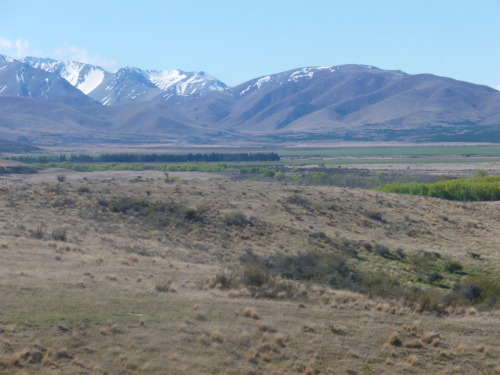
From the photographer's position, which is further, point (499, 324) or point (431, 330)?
point (499, 324)

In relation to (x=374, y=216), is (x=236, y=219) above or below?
above

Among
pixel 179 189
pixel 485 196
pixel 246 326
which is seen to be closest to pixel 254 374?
pixel 246 326

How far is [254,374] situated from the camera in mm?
12453

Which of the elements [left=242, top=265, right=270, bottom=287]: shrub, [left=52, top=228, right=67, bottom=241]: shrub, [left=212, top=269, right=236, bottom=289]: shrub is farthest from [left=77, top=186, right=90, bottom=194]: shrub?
[left=242, top=265, right=270, bottom=287]: shrub

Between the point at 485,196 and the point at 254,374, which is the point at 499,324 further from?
the point at 485,196

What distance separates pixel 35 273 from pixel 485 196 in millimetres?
62380

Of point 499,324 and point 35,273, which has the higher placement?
point 35,273

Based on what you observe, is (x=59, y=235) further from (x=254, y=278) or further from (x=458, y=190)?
(x=458, y=190)

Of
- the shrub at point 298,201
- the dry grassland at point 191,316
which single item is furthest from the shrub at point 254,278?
the shrub at point 298,201

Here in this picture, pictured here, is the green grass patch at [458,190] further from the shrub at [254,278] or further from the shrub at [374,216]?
the shrub at [254,278]

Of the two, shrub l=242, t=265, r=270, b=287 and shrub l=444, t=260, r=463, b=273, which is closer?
shrub l=242, t=265, r=270, b=287

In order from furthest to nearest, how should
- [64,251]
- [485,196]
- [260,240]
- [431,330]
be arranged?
[485,196] < [260,240] < [64,251] < [431,330]

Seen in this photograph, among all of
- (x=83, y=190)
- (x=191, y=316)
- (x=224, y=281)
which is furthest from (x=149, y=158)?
(x=191, y=316)

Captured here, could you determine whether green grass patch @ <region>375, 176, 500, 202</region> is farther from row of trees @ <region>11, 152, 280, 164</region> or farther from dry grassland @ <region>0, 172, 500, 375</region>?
row of trees @ <region>11, 152, 280, 164</region>
